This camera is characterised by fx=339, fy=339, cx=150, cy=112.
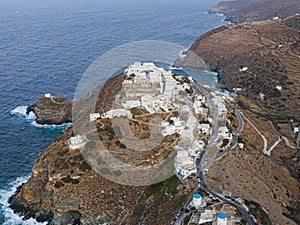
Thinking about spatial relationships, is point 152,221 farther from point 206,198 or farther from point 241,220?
point 241,220

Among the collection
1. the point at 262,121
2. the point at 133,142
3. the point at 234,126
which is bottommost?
the point at 262,121

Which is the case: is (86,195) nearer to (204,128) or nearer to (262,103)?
(204,128)

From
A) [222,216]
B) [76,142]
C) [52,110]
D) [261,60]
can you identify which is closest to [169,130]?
[76,142]

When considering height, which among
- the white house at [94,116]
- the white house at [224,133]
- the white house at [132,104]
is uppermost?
the white house at [132,104]

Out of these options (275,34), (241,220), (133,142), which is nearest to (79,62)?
(133,142)

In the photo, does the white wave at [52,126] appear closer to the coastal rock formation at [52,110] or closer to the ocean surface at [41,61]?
the ocean surface at [41,61]

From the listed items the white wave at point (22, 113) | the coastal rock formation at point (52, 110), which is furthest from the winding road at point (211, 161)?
A: the white wave at point (22, 113)
